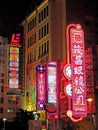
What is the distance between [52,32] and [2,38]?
51470 mm

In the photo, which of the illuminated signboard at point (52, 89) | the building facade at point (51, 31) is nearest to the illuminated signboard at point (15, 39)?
the building facade at point (51, 31)

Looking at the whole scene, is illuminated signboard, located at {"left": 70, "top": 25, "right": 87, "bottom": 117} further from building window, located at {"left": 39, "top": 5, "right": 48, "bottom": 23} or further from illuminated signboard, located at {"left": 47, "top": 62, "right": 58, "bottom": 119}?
building window, located at {"left": 39, "top": 5, "right": 48, "bottom": 23}

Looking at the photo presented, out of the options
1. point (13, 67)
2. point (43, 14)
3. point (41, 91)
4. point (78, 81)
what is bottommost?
point (41, 91)

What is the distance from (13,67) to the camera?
57656 millimetres

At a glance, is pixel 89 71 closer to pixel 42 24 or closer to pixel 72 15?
pixel 72 15

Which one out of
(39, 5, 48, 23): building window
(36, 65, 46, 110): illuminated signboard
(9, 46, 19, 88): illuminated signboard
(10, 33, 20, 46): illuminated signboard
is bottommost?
(36, 65, 46, 110): illuminated signboard

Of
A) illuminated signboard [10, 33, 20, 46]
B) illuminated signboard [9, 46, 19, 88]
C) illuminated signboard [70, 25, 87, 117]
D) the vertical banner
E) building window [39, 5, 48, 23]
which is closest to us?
illuminated signboard [70, 25, 87, 117]

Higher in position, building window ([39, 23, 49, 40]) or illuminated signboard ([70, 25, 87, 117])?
building window ([39, 23, 49, 40])

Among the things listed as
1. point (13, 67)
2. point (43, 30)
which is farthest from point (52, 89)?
point (43, 30)

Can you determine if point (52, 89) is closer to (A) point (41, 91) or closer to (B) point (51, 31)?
(A) point (41, 91)

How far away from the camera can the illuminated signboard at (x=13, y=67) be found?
5756cm

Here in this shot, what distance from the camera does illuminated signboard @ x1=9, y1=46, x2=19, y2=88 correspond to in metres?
57.6

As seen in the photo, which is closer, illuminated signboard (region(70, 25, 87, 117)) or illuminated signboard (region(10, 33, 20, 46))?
illuminated signboard (region(70, 25, 87, 117))

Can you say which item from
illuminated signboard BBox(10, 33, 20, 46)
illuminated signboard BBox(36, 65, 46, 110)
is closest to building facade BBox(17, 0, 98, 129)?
illuminated signboard BBox(10, 33, 20, 46)
